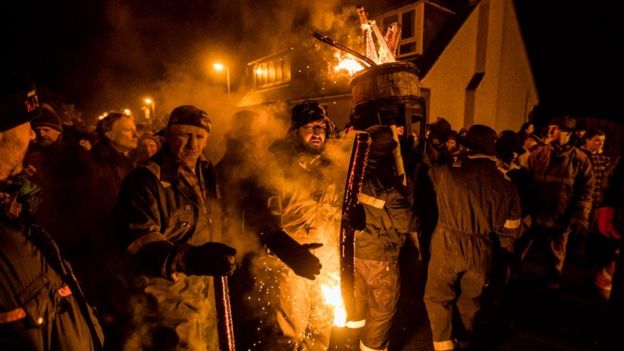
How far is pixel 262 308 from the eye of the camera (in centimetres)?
440

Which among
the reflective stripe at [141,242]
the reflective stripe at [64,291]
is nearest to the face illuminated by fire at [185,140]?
the reflective stripe at [141,242]

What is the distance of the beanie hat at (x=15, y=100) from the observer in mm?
1540

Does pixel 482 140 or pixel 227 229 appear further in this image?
pixel 482 140

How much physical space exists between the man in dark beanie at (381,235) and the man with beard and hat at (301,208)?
46 centimetres

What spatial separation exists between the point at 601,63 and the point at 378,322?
18151mm

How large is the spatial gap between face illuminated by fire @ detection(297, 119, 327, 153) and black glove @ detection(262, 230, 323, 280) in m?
0.88

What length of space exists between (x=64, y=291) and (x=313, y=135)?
7.12 feet

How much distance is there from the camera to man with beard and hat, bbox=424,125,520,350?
144 inches

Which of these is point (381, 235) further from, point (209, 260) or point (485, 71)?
point (485, 71)

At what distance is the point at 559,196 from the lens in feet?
18.0

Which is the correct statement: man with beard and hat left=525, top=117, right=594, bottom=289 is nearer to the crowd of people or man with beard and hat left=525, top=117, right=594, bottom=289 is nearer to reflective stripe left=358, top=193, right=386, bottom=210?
the crowd of people

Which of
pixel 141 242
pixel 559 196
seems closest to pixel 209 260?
pixel 141 242

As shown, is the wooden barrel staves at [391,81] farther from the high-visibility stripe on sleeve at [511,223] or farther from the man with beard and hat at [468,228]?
the high-visibility stripe on sleeve at [511,223]

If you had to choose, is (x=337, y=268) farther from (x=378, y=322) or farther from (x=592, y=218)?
(x=592, y=218)
